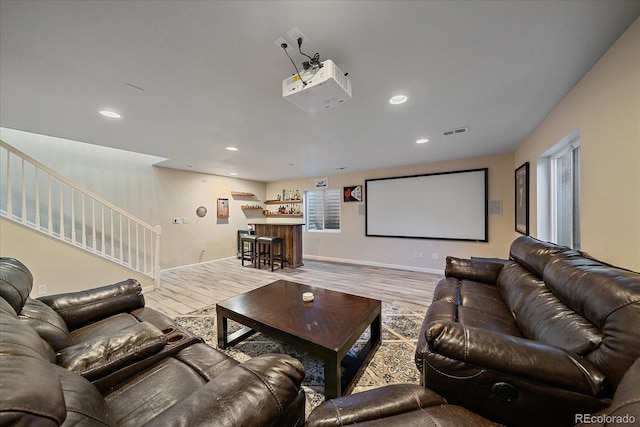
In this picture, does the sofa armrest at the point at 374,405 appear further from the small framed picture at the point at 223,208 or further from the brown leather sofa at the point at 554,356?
the small framed picture at the point at 223,208

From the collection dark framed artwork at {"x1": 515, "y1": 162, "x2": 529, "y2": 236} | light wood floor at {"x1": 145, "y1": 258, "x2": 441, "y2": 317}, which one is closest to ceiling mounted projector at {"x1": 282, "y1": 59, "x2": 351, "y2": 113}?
light wood floor at {"x1": 145, "y1": 258, "x2": 441, "y2": 317}

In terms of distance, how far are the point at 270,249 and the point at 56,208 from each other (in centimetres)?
350

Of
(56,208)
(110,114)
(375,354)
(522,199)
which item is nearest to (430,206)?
(522,199)

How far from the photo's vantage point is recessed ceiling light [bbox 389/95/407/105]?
80.4 inches

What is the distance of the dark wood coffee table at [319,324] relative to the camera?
4.81 feet

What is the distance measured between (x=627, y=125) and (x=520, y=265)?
1.24 meters

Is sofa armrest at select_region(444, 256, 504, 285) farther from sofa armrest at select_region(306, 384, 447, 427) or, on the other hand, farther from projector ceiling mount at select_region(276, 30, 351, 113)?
projector ceiling mount at select_region(276, 30, 351, 113)

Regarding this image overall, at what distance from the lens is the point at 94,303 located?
65.1 inches

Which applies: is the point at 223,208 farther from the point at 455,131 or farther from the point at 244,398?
the point at 244,398

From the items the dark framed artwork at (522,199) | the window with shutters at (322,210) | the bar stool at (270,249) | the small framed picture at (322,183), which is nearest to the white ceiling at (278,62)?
the dark framed artwork at (522,199)

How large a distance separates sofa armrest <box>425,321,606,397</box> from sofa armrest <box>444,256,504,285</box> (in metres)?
1.64

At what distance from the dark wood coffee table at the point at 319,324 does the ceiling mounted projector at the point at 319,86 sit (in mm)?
1627

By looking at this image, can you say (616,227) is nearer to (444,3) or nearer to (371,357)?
(444,3)

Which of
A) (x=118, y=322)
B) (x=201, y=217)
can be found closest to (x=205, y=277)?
(x=201, y=217)
